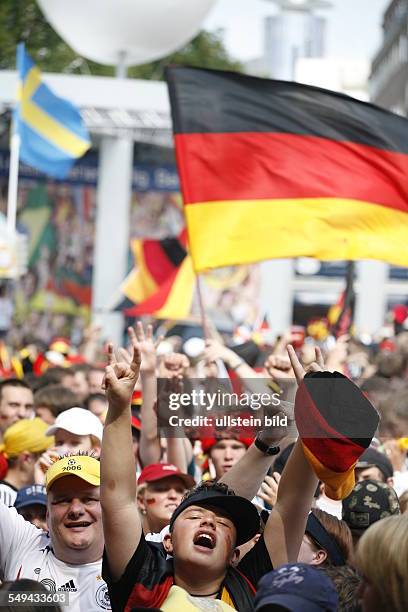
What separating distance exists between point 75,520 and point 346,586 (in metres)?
1.06

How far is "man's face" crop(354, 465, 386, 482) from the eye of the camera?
652 cm

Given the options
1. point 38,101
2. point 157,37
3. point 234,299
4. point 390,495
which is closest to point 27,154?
point 38,101

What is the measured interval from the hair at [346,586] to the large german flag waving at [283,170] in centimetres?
338

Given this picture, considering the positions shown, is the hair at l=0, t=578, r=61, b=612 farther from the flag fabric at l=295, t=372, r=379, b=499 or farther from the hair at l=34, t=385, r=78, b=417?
the hair at l=34, t=385, r=78, b=417

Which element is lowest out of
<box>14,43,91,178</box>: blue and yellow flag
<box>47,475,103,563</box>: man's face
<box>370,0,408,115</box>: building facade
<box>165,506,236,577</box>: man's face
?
<box>370,0,408,115</box>: building facade

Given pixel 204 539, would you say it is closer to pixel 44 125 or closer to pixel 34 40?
pixel 44 125

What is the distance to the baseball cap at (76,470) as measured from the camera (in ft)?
15.8

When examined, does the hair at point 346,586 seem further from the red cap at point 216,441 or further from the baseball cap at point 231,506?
the red cap at point 216,441

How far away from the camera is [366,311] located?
32.2 metres

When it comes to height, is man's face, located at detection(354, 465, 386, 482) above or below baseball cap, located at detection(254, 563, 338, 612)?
below

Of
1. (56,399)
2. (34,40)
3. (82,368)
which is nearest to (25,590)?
(56,399)

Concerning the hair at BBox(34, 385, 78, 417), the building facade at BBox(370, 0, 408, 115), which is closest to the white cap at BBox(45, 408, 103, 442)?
the hair at BBox(34, 385, 78, 417)

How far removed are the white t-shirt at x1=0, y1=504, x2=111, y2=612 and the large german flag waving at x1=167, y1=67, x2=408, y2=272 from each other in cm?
306

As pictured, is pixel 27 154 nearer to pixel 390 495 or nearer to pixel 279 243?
pixel 279 243
